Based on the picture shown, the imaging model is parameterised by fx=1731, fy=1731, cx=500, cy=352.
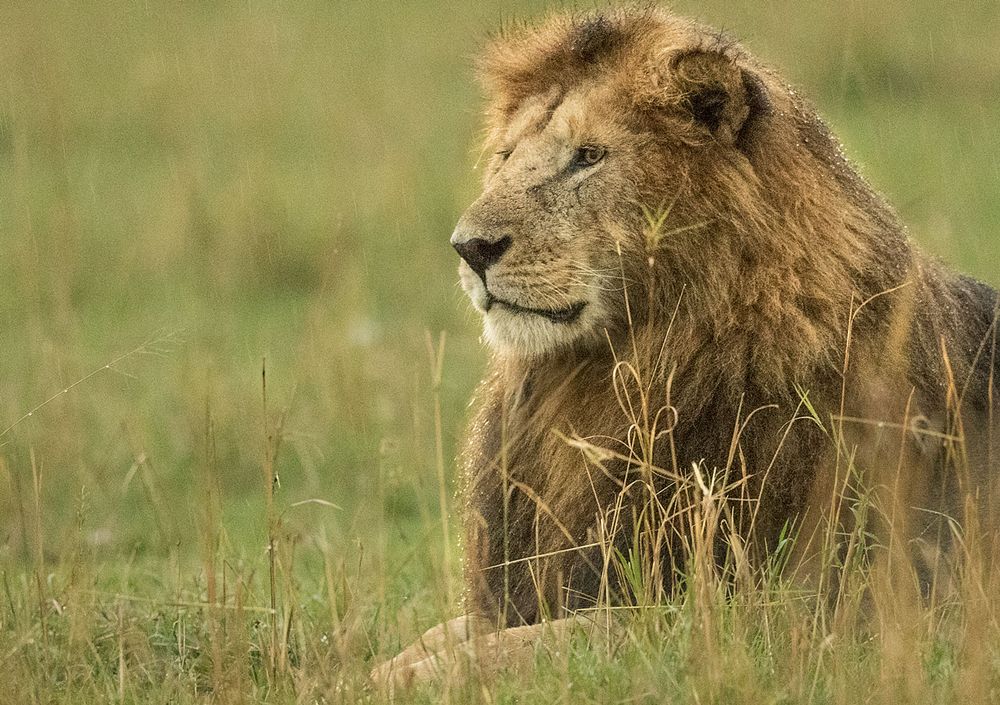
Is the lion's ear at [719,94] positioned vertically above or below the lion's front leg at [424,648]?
above

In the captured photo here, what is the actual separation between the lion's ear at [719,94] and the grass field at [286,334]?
87 centimetres

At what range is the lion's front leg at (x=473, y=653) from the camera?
3.46m

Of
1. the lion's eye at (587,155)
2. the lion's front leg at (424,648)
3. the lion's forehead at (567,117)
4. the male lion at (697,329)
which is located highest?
the lion's forehead at (567,117)

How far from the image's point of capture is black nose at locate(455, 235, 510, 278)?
13.8ft

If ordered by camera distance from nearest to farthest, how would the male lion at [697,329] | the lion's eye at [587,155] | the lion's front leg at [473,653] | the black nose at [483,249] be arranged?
the lion's front leg at [473,653], the male lion at [697,329], the black nose at [483,249], the lion's eye at [587,155]

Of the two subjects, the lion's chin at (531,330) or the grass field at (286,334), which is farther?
the lion's chin at (531,330)

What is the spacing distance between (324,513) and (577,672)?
3863mm

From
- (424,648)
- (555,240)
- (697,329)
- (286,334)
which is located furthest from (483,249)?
(286,334)

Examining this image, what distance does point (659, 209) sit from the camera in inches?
160

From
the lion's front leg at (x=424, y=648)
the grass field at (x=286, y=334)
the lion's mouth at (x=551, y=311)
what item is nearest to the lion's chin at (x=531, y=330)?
the lion's mouth at (x=551, y=311)

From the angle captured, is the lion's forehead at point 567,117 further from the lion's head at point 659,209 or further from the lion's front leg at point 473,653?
the lion's front leg at point 473,653

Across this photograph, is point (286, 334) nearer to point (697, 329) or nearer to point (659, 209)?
point (697, 329)

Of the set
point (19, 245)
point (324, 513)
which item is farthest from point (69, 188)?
point (324, 513)

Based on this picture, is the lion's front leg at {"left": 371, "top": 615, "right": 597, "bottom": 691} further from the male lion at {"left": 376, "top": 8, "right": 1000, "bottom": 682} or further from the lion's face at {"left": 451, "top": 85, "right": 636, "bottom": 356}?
the lion's face at {"left": 451, "top": 85, "right": 636, "bottom": 356}
